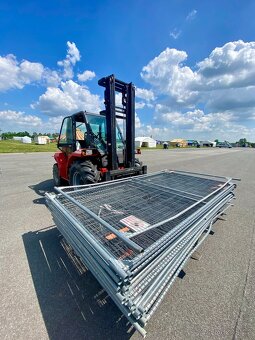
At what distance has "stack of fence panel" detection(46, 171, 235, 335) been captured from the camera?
57.3 inches

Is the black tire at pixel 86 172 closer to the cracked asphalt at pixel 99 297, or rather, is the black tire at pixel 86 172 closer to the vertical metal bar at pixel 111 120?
the vertical metal bar at pixel 111 120

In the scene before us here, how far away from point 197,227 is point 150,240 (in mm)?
672

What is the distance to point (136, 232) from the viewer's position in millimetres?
1964

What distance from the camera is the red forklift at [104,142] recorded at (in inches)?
185

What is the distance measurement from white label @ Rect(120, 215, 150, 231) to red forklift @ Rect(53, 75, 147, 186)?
6.85 ft

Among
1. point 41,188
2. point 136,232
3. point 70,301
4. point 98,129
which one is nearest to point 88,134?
point 98,129

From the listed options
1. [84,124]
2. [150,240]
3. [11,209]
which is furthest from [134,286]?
[84,124]

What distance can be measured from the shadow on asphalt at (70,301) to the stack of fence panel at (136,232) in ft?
1.30

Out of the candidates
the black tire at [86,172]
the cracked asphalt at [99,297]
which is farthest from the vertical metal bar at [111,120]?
the cracked asphalt at [99,297]

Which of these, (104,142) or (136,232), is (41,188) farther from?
(136,232)

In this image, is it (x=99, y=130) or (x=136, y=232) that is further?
(x=99, y=130)

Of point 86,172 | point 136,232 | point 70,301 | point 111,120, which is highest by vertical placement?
point 111,120

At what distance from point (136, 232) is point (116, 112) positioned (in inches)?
157

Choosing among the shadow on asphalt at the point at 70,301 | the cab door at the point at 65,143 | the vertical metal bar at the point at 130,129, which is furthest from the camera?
the cab door at the point at 65,143
